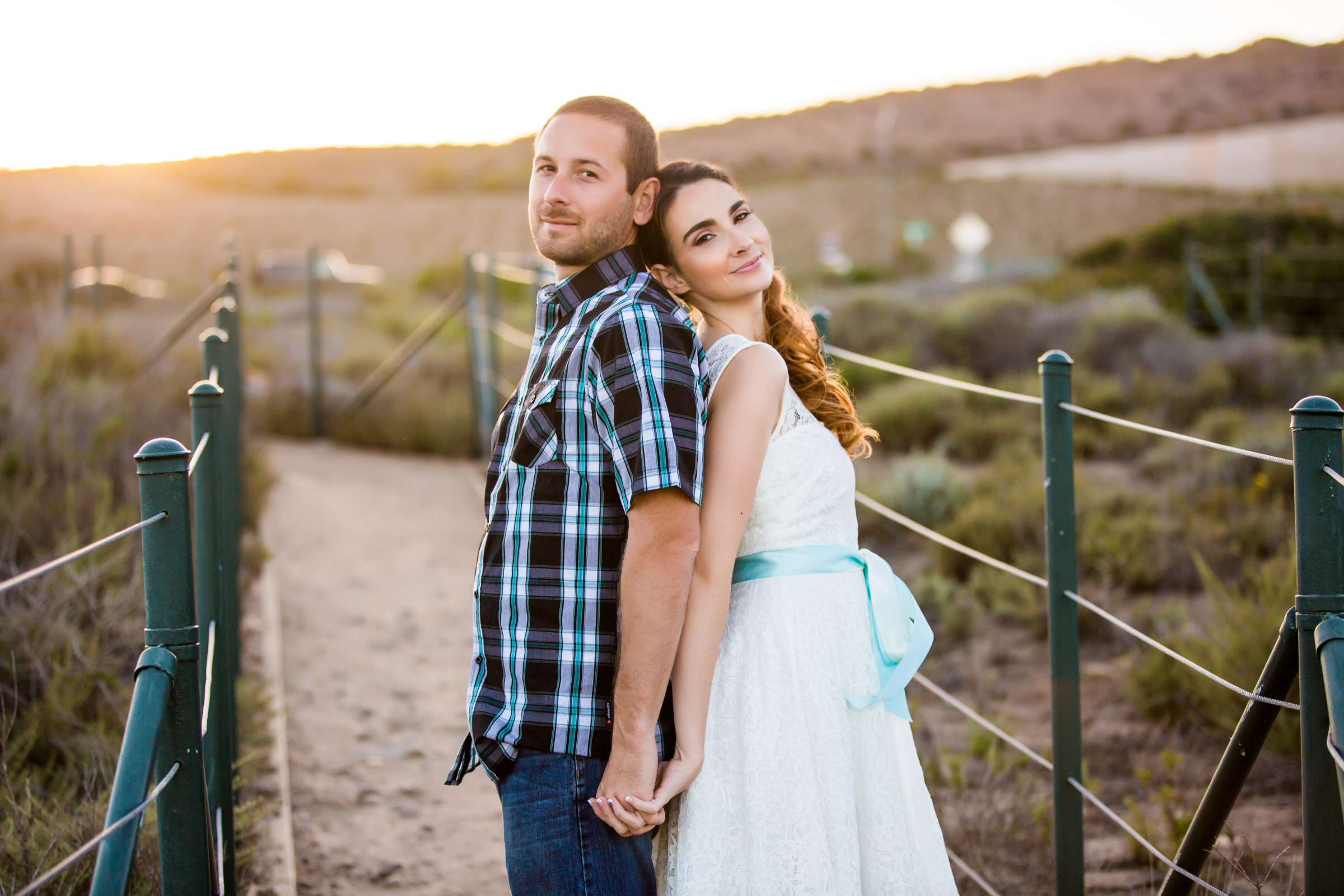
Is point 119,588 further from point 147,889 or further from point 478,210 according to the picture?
point 478,210

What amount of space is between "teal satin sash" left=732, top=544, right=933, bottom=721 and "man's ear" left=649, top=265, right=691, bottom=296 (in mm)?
491

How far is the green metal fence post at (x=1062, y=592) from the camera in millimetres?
2441

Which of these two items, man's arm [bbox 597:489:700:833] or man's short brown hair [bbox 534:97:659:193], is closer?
man's arm [bbox 597:489:700:833]

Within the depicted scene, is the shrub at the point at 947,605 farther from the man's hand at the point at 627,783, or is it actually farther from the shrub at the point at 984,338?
the shrub at the point at 984,338

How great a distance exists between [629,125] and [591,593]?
79cm

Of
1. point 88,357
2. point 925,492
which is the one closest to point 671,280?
point 925,492

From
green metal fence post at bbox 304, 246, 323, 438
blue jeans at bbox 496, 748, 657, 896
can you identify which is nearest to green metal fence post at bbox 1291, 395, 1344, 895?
blue jeans at bbox 496, 748, 657, 896

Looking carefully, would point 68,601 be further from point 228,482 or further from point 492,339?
point 492,339

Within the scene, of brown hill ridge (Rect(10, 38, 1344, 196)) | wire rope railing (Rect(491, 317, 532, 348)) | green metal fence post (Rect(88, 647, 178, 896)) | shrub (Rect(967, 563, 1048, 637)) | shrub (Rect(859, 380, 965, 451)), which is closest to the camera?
green metal fence post (Rect(88, 647, 178, 896))

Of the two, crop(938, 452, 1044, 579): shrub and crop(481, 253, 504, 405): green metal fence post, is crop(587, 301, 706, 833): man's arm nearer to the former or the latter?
crop(938, 452, 1044, 579): shrub

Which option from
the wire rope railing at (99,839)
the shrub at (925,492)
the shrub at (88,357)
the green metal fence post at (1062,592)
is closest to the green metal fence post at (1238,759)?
the green metal fence post at (1062,592)

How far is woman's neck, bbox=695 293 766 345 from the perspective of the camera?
2.07 meters

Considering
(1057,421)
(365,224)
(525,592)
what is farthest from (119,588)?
(365,224)

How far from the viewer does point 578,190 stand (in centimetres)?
191
